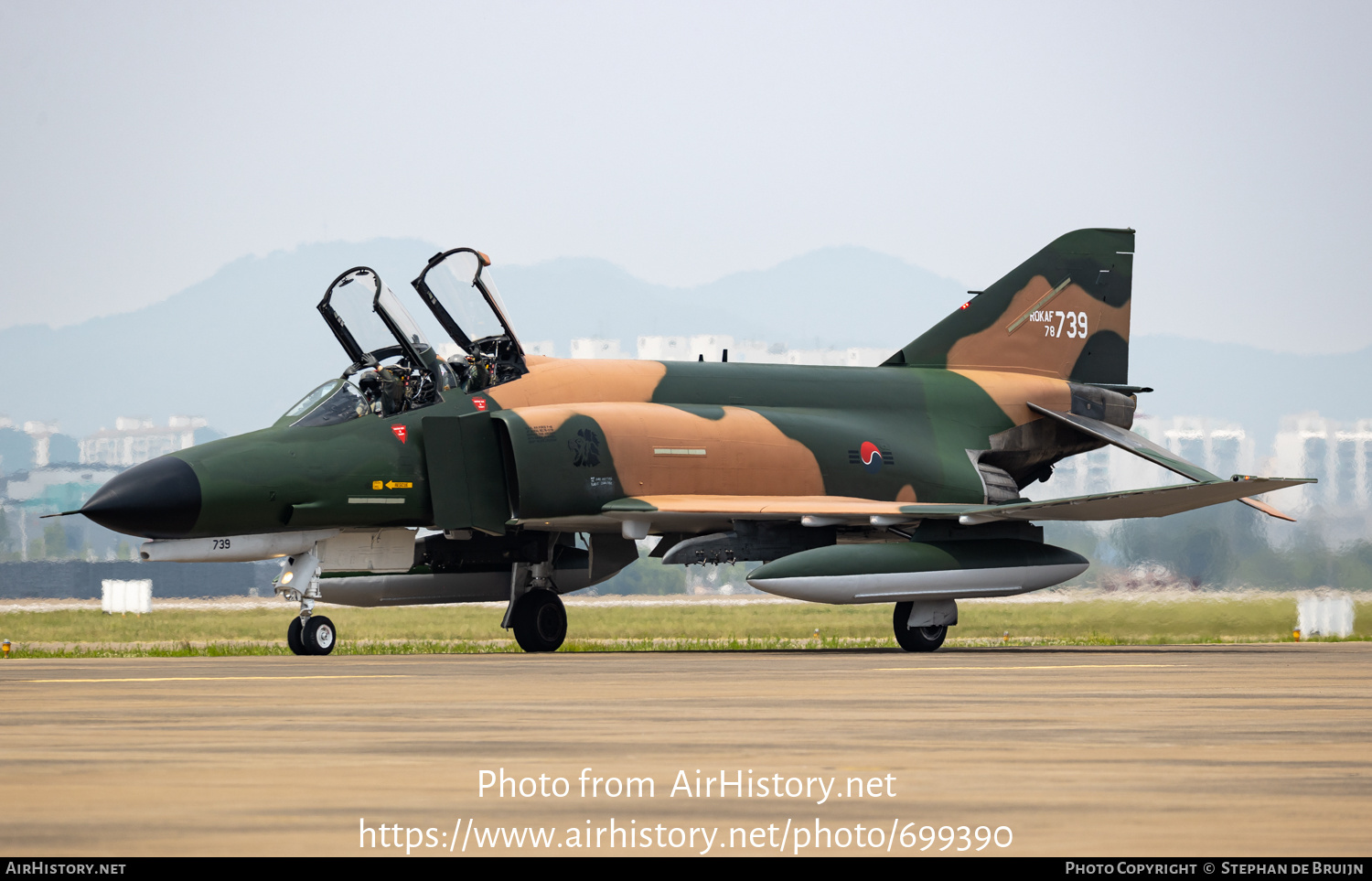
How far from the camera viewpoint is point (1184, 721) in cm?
896

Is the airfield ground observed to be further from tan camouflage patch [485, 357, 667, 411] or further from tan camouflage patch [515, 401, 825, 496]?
tan camouflage patch [485, 357, 667, 411]

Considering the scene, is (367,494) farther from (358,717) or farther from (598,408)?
(358,717)

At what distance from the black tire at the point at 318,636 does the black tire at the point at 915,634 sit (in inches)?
240

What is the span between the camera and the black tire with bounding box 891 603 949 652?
19234mm

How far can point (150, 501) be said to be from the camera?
16.5m

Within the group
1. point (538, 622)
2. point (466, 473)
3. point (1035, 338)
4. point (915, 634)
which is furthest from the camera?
point (1035, 338)

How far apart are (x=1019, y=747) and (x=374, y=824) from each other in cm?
330

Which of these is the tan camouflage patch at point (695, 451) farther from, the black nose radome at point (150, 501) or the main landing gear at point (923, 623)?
the black nose radome at point (150, 501)

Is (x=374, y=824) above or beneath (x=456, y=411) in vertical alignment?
beneath

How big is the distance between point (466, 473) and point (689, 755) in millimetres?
11181

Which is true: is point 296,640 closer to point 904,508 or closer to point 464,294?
point 464,294

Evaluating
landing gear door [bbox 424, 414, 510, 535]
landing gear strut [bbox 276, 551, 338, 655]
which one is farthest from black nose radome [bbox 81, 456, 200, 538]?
landing gear door [bbox 424, 414, 510, 535]

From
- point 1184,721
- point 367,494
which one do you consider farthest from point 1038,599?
point 1184,721

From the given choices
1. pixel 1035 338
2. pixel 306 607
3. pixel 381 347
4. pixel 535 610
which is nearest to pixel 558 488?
pixel 535 610
